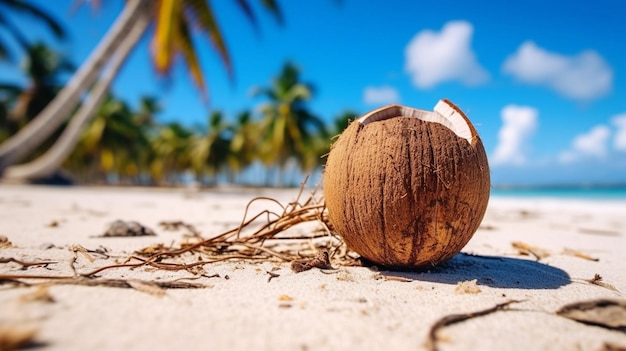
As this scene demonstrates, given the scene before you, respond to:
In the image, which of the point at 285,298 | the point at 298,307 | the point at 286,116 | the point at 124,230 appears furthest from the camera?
the point at 286,116

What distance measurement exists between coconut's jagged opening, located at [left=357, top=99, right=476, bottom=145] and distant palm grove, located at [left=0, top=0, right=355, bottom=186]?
378 inches

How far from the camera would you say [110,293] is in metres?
1.75

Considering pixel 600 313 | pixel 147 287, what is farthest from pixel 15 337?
pixel 600 313

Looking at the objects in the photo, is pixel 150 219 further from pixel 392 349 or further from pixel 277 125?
pixel 277 125

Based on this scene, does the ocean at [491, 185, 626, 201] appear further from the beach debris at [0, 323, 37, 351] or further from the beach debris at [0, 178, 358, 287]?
the beach debris at [0, 323, 37, 351]

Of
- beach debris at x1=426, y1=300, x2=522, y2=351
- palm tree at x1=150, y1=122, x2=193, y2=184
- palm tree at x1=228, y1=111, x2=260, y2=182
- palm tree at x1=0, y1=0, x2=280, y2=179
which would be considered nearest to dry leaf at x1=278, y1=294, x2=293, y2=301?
beach debris at x1=426, y1=300, x2=522, y2=351

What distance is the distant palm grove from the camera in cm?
1464

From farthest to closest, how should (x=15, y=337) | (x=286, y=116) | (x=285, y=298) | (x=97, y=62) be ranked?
(x=286, y=116) → (x=97, y=62) → (x=285, y=298) → (x=15, y=337)

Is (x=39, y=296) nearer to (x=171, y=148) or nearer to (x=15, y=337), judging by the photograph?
(x=15, y=337)

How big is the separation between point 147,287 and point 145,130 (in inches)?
1719

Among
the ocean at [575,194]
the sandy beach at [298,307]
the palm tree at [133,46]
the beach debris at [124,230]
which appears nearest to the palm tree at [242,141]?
the ocean at [575,194]

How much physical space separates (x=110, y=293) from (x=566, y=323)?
207cm

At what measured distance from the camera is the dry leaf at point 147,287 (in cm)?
179

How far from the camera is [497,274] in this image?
8.64ft
